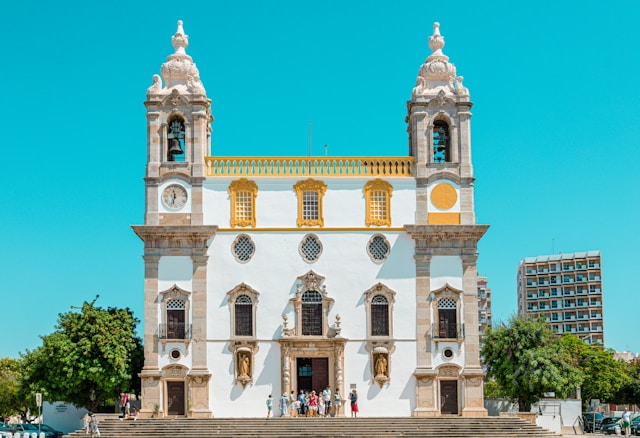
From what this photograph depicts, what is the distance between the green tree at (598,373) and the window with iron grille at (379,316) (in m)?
27.2

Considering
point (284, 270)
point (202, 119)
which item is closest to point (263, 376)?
point (284, 270)

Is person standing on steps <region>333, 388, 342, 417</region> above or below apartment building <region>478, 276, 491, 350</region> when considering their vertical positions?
below

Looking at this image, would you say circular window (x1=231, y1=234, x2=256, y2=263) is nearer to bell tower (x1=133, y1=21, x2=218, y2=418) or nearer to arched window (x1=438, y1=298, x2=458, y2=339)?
bell tower (x1=133, y1=21, x2=218, y2=418)

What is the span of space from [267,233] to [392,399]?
8534mm

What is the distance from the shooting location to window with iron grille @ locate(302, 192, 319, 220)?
41375 mm

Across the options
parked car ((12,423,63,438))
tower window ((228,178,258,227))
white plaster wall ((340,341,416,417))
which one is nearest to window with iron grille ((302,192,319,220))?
tower window ((228,178,258,227))

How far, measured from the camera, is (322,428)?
36875 mm

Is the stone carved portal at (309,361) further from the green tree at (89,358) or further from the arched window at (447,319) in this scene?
the green tree at (89,358)

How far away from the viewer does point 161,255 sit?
133 ft

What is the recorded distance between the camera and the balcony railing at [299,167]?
41.7 m


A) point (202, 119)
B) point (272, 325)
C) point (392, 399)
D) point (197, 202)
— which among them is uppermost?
point (202, 119)

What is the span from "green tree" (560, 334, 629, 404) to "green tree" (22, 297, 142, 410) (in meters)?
33.2

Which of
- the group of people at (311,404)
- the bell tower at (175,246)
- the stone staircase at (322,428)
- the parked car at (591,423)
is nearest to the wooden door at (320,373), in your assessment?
the group of people at (311,404)

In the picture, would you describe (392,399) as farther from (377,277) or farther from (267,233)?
(267,233)
